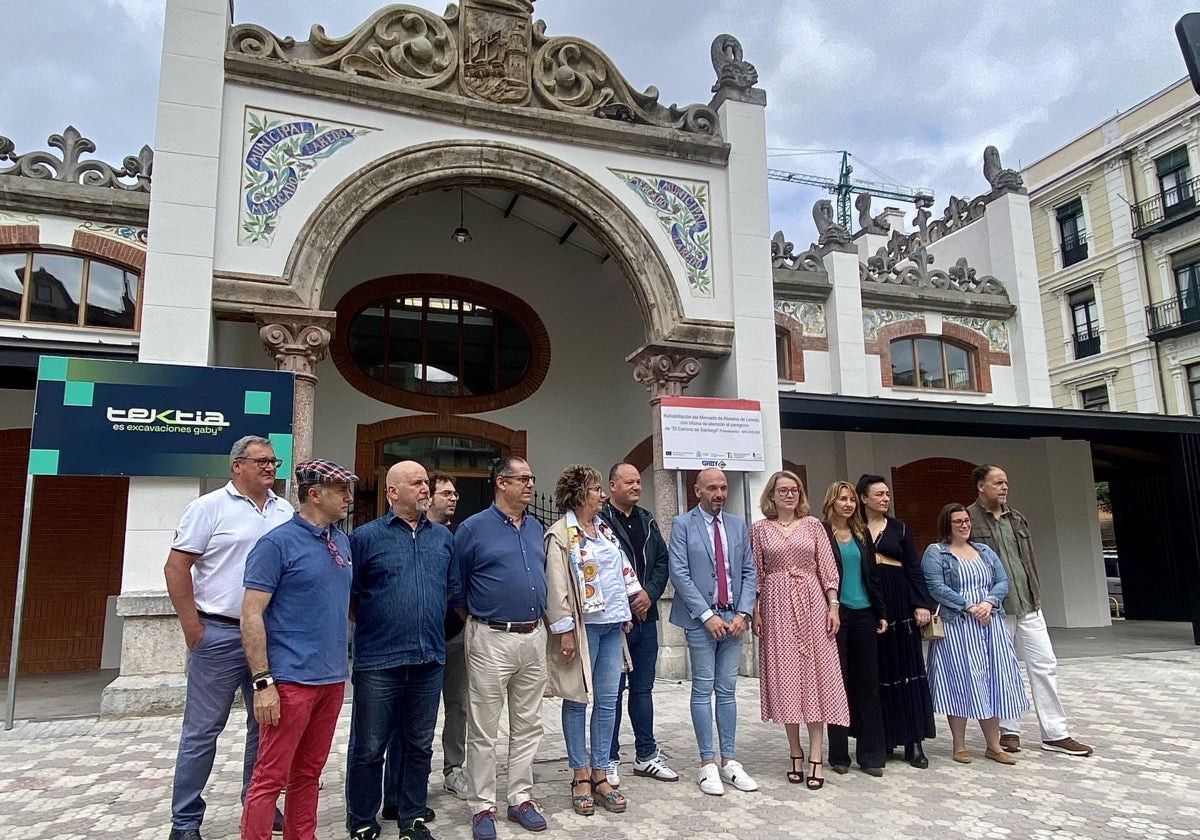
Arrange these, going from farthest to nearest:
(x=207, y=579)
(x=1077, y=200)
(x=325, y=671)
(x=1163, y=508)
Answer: (x=1077, y=200)
(x=1163, y=508)
(x=207, y=579)
(x=325, y=671)

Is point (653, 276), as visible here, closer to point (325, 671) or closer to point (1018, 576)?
point (1018, 576)

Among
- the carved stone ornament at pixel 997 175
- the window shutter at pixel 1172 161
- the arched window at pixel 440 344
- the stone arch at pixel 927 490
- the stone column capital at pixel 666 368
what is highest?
the window shutter at pixel 1172 161

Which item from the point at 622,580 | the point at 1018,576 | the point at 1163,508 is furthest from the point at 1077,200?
the point at 622,580

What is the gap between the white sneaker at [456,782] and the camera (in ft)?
14.7

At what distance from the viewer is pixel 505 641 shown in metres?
4.04

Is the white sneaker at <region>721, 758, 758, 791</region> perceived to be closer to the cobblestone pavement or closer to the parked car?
the cobblestone pavement

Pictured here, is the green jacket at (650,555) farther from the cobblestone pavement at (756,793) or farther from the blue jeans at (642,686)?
the cobblestone pavement at (756,793)

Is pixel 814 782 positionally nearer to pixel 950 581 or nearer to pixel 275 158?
pixel 950 581

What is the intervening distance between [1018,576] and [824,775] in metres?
1.89

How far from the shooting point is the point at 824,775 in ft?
15.9

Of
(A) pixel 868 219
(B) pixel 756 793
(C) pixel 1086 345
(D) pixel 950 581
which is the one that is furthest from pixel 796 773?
(C) pixel 1086 345

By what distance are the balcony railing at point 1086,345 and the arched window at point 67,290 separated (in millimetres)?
26475

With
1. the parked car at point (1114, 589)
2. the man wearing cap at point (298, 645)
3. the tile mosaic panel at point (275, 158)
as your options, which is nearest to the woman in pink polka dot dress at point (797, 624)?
the man wearing cap at point (298, 645)

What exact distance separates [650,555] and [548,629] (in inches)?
35.5
